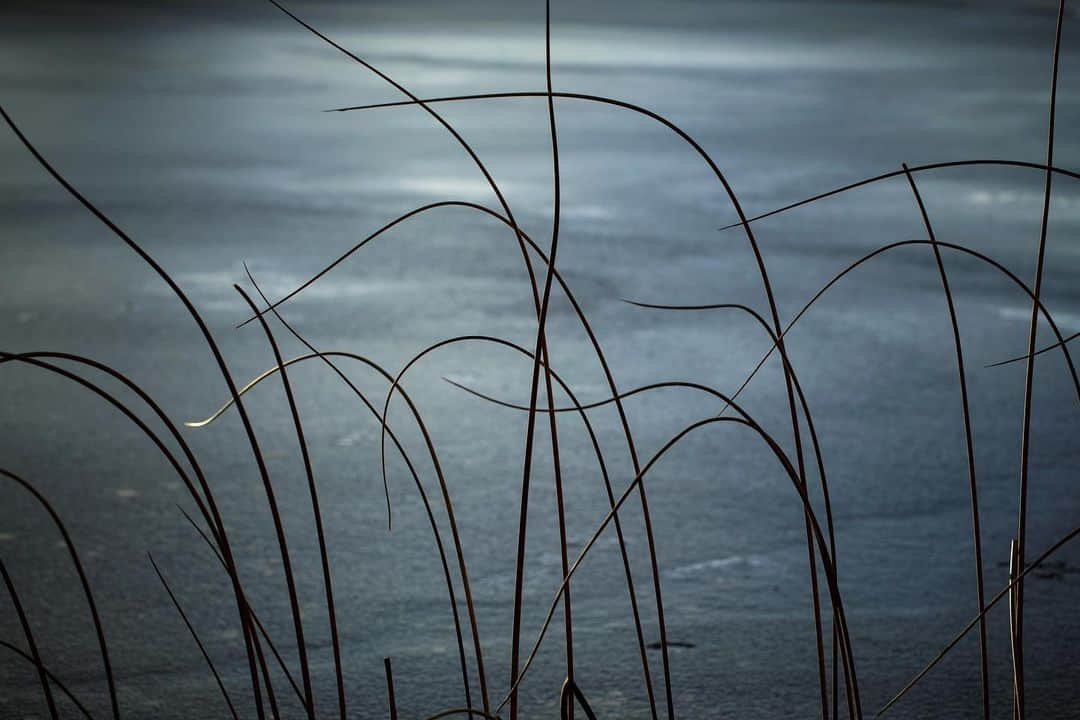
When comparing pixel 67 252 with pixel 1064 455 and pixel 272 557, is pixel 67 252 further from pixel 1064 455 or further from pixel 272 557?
pixel 1064 455

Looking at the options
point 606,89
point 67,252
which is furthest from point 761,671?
point 606,89

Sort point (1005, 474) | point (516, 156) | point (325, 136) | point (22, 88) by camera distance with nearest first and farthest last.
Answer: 1. point (1005, 474)
2. point (516, 156)
3. point (325, 136)
4. point (22, 88)

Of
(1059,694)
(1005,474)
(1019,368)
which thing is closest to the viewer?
(1059,694)

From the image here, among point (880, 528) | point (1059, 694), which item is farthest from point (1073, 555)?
point (1059, 694)

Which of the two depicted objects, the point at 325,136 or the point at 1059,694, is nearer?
the point at 1059,694

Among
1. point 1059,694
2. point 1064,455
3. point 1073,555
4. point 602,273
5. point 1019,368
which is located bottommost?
point 1059,694

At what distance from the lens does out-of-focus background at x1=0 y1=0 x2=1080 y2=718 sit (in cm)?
262

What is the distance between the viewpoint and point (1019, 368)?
4.51 m

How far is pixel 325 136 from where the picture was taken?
928 centimetres

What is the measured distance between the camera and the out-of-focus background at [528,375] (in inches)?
103

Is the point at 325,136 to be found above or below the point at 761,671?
above

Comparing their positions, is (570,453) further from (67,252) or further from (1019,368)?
(67,252)

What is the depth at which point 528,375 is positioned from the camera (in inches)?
169

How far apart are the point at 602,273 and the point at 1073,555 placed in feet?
9.18
